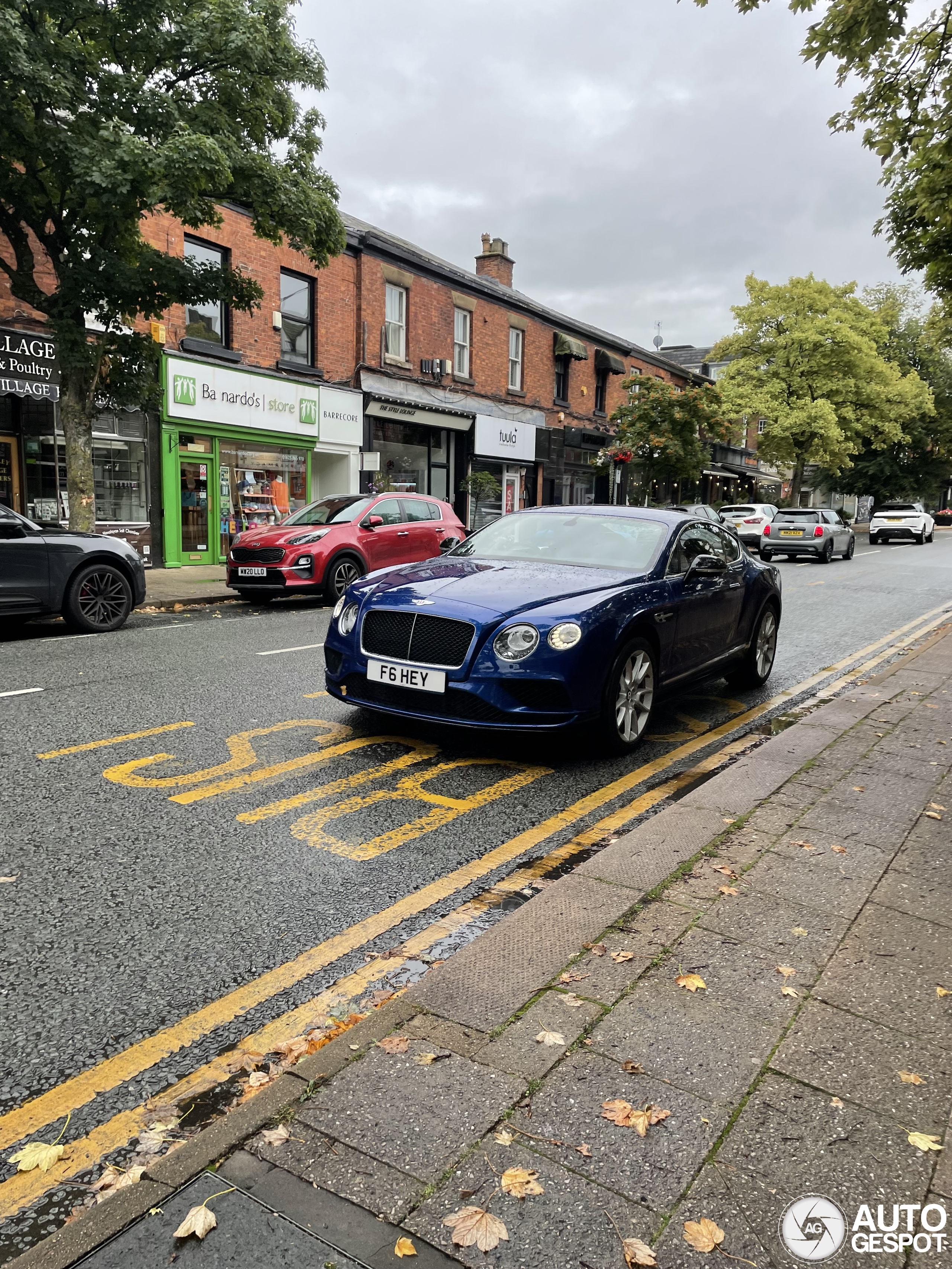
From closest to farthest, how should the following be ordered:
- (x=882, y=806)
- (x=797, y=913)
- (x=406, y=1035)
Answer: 1. (x=406, y=1035)
2. (x=797, y=913)
3. (x=882, y=806)

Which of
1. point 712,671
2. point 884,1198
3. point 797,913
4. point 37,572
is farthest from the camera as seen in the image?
point 37,572

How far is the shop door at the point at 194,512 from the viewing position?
60.6 feet

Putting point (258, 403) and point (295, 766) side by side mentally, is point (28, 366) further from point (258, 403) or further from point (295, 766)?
point (295, 766)

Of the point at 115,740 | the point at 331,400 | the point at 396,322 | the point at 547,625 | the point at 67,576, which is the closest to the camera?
the point at 547,625

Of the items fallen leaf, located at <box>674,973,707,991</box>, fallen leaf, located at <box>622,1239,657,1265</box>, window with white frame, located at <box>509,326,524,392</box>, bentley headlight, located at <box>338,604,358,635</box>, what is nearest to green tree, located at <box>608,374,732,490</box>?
window with white frame, located at <box>509,326,524,392</box>

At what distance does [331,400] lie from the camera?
21500 mm

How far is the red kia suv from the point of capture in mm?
13250

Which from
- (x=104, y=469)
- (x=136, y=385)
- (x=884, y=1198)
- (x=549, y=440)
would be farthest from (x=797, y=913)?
(x=549, y=440)

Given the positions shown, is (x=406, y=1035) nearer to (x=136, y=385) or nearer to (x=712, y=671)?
(x=712, y=671)

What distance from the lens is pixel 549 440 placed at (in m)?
30.7

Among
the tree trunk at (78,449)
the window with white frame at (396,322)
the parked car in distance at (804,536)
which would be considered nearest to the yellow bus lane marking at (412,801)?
the tree trunk at (78,449)

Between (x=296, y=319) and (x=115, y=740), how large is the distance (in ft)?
56.7

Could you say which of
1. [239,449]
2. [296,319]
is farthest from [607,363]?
[239,449]

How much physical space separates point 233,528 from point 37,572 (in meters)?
9.95
